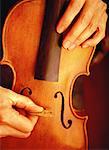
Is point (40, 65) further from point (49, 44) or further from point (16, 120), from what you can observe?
point (16, 120)

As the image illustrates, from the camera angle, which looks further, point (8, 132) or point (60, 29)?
point (60, 29)

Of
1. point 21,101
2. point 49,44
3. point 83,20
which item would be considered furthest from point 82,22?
point 21,101

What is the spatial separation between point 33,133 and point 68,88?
6.6 inches

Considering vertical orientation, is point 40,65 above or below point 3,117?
above

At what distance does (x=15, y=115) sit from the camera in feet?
2.49

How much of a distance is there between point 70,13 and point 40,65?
0.56ft

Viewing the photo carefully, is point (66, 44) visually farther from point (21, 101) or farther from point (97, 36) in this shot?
point (21, 101)

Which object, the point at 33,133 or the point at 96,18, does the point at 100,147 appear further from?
the point at 96,18

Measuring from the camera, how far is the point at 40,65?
0.88 metres

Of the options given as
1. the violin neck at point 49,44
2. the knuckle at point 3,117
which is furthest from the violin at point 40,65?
the knuckle at point 3,117

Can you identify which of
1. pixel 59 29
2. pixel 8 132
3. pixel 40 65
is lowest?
pixel 8 132

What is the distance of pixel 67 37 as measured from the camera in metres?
0.87

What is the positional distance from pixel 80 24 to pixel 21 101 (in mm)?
277

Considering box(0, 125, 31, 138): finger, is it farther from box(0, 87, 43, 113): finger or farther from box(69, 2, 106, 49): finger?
box(69, 2, 106, 49): finger
